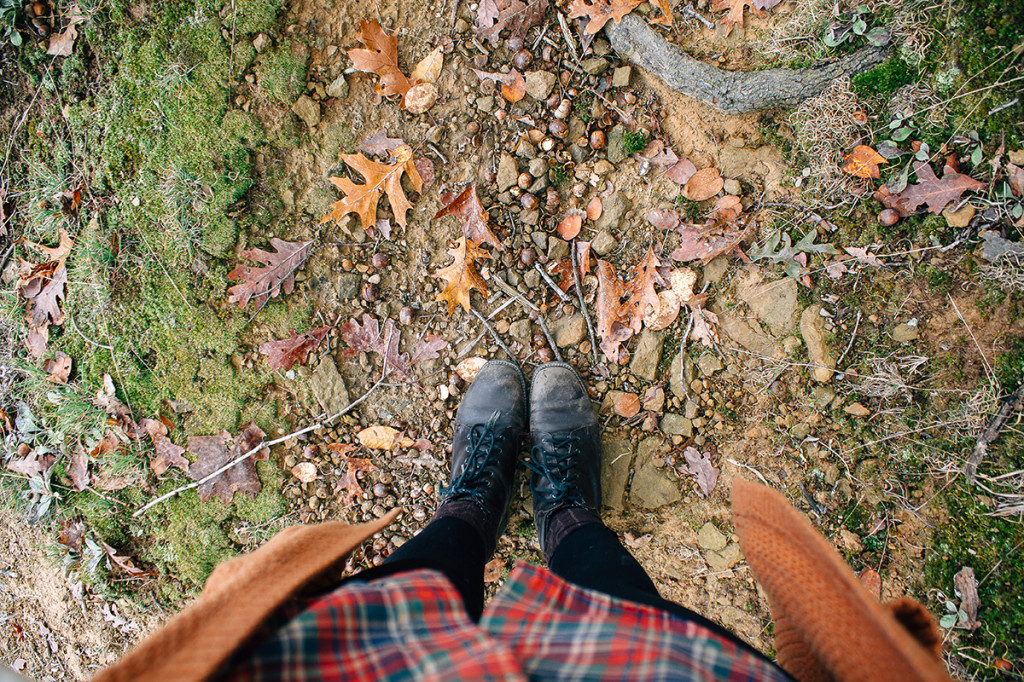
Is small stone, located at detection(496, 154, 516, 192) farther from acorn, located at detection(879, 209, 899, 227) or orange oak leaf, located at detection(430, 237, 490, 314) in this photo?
acorn, located at detection(879, 209, 899, 227)

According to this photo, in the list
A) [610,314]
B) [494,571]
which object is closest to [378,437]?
[494,571]

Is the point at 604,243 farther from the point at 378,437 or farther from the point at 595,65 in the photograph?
the point at 378,437

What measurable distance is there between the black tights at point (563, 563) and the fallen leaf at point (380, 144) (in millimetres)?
1793

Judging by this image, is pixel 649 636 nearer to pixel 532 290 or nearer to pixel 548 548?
pixel 548 548

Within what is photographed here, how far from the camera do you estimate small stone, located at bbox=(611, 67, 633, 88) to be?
2553 millimetres

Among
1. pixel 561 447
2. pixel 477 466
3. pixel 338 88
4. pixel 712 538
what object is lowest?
pixel 712 538

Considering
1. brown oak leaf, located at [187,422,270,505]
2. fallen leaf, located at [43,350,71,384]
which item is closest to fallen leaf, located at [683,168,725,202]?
brown oak leaf, located at [187,422,270,505]

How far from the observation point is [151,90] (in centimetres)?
269

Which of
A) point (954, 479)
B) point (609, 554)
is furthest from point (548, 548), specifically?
point (954, 479)

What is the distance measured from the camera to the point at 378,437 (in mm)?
2742

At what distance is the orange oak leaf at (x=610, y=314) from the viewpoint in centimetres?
261

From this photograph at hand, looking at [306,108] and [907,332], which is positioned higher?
[306,108]

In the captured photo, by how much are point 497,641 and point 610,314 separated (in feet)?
5.57

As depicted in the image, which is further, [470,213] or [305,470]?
[305,470]
